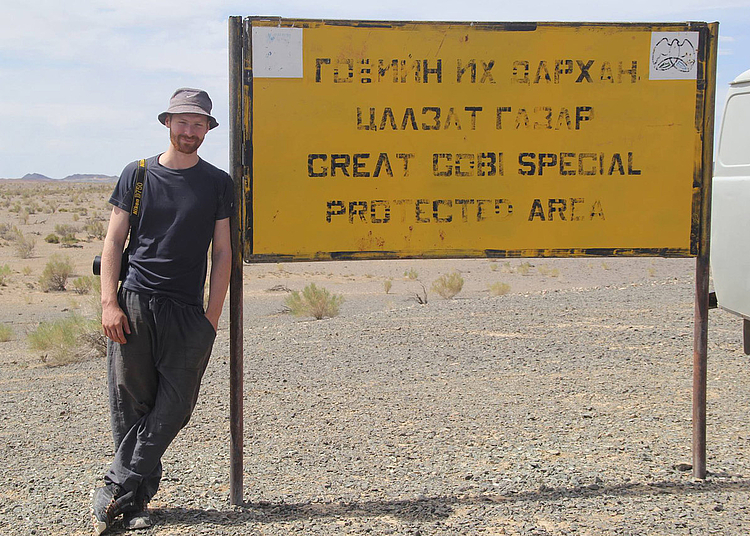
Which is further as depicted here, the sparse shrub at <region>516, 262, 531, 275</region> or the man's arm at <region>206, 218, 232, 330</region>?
the sparse shrub at <region>516, 262, 531, 275</region>

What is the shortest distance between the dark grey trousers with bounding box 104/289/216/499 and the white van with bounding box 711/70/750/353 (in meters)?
3.50

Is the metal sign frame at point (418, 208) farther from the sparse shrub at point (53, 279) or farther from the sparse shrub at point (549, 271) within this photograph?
the sparse shrub at point (549, 271)

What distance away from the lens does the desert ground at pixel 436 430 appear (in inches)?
157

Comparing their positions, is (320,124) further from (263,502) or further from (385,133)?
(263,502)

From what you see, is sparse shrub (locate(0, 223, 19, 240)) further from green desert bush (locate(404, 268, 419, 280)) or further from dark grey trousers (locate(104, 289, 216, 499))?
dark grey trousers (locate(104, 289, 216, 499))

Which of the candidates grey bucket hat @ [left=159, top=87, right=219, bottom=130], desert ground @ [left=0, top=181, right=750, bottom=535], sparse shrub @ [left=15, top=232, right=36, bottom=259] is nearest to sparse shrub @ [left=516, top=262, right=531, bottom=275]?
desert ground @ [left=0, top=181, right=750, bottom=535]

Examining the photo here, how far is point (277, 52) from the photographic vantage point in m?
4.02

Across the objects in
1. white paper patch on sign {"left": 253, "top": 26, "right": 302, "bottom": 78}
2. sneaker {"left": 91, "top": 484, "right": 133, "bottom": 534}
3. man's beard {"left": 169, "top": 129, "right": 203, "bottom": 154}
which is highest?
white paper patch on sign {"left": 253, "top": 26, "right": 302, "bottom": 78}

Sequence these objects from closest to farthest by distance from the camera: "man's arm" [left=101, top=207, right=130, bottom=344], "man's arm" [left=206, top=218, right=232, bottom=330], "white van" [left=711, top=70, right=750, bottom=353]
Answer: "man's arm" [left=101, top=207, right=130, bottom=344] < "man's arm" [left=206, top=218, right=232, bottom=330] < "white van" [left=711, top=70, right=750, bottom=353]

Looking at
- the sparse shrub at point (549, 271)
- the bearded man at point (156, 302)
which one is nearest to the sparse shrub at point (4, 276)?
the sparse shrub at point (549, 271)

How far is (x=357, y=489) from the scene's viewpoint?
4375 millimetres

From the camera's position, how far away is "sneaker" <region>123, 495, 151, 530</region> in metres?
3.74

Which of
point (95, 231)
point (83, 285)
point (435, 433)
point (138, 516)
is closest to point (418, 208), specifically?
point (435, 433)

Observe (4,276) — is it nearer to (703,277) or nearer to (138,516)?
(138,516)
